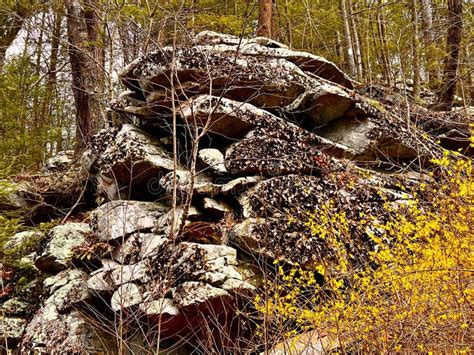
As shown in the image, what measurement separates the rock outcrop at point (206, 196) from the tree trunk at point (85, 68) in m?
1.60

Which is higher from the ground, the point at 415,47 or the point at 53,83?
the point at 53,83

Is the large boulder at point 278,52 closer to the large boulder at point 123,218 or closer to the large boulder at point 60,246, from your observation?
the large boulder at point 123,218

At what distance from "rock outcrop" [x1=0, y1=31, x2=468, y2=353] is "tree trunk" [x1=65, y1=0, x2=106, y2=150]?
1.60 m

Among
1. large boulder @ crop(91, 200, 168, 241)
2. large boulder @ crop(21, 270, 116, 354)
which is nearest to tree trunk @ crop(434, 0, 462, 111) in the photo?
large boulder @ crop(91, 200, 168, 241)

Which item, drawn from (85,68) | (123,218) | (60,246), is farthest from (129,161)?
(85,68)

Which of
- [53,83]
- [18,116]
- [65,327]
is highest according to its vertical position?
[53,83]

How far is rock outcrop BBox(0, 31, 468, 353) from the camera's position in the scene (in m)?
4.19

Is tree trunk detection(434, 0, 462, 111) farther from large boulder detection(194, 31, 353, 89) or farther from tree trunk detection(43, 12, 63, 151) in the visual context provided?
tree trunk detection(43, 12, 63, 151)

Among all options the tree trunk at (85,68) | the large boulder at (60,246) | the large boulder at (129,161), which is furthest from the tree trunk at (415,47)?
the large boulder at (60,246)

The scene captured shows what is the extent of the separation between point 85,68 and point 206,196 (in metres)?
4.16

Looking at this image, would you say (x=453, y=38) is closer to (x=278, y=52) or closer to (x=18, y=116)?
(x=278, y=52)

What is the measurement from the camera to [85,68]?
25.2 feet

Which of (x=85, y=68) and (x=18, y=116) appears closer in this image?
(x=85, y=68)

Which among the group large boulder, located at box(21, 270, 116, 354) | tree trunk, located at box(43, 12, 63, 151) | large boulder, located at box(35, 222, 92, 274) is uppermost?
tree trunk, located at box(43, 12, 63, 151)
